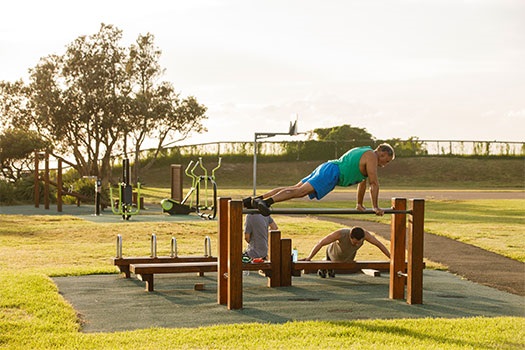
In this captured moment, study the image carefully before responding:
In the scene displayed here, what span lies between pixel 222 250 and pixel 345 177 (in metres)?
1.67

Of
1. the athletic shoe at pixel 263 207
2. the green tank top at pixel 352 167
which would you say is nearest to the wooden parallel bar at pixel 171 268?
the athletic shoe at pixel 263 207

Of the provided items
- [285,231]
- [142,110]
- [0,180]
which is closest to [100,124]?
[142,110]

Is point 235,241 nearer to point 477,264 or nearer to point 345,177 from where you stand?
point 345,177

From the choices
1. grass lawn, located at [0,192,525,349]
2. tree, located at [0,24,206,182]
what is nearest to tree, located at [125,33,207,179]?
tree, located at [0,24,206,182]

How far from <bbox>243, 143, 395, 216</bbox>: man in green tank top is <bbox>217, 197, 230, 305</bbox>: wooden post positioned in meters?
0.34

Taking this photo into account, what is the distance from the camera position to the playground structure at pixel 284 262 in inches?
350

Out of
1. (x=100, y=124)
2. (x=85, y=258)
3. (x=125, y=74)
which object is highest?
(x=125, y=74)

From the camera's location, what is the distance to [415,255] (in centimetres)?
950

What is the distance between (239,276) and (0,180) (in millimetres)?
31322

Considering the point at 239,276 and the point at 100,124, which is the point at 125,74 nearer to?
the point at 100,124

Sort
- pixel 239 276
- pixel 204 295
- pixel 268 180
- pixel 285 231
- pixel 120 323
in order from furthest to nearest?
pixel 268 180, pixel 285 231, pixel 204 295, pixel 239 276, pixel 120 323

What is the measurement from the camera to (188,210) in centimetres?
2795

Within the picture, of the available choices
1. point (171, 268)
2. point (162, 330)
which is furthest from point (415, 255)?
point (162, 330)

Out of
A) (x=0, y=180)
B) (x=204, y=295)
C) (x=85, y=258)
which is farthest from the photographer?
(x=0, y=180)
